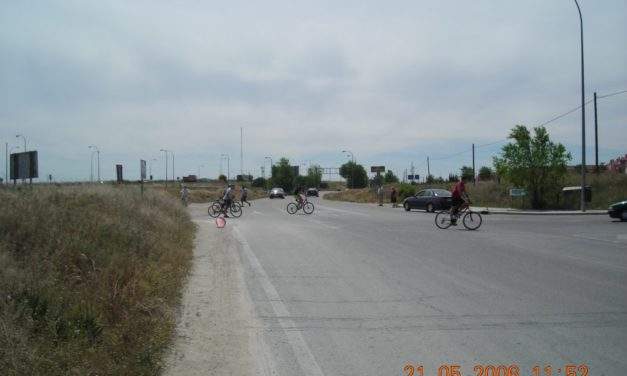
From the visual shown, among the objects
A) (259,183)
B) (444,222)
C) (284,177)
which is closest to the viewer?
(444,222)

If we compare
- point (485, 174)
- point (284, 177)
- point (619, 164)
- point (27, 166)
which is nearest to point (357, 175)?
point (284, 177)

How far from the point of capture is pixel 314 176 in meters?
173

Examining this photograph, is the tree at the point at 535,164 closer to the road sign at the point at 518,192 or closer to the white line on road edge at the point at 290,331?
the road sign at the point at 518,192

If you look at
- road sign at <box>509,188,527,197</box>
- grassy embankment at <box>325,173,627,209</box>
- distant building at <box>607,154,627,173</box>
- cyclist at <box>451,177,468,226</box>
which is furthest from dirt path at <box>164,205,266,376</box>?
distant building at <box>607,154,627,173</box>

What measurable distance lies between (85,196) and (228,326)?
858cm

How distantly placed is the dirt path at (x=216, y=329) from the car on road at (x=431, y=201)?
86.0 feet

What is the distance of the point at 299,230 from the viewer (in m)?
20.2

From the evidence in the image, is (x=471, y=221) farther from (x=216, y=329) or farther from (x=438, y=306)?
(x=216, y=329)

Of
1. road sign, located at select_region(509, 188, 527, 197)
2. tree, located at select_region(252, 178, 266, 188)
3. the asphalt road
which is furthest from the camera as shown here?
tree, located at select_region(252, 178, 266, 188)

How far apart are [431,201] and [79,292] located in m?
31.6

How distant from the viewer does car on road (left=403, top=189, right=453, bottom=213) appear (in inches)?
1401

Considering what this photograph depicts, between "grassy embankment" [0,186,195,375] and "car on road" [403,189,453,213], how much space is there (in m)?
26.6

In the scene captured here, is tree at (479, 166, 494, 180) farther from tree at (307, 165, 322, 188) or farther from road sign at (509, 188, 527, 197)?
tree at (307, 165, 322, 188)

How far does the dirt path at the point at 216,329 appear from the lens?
17.2 feet
